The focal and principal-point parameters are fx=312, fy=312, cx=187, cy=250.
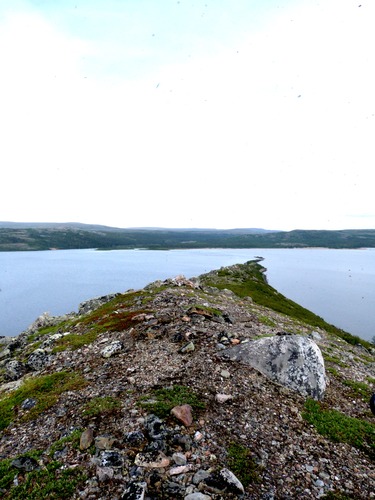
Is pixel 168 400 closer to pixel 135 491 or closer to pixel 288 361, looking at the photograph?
pixel 135 491

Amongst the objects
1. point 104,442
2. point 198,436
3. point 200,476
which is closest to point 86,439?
point 104,442

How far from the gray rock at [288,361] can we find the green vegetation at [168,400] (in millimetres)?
3671

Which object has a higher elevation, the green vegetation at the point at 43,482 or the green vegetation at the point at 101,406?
the green vegetation at the point at 101,406

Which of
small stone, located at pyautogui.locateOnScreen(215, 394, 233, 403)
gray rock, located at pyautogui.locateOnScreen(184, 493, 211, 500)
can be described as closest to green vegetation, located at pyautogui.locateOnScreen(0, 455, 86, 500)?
gray rock, located at pyautogui.locateOnScreen(184, 493, 211, 500)

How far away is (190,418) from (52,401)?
19.6 feet

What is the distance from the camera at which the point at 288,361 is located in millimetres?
14461

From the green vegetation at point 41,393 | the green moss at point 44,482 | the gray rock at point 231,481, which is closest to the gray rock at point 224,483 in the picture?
the gray rock at point 231,481

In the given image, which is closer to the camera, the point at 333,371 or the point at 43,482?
the point at 43,482

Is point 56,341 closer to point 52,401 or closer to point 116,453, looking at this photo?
point 52,401

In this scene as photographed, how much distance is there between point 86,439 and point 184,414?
321 centimetres

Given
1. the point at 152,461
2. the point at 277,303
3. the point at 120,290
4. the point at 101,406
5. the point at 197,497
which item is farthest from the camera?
the point at 120,290

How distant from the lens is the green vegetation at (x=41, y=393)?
12.3 metres

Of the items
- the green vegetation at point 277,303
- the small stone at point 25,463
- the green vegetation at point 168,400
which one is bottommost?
the green vegetation at point 277,303

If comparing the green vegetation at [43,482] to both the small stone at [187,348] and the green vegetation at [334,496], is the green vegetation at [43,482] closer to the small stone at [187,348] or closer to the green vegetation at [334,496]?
the green vegetation at [334,496]
